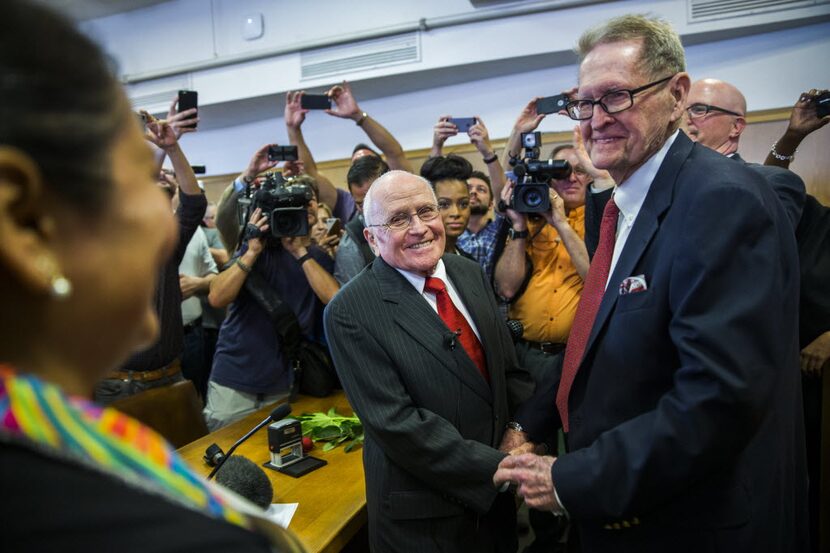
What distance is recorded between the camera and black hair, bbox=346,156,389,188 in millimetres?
3125

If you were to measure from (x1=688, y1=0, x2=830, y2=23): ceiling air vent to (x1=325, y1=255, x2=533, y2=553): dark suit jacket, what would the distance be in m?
3.91

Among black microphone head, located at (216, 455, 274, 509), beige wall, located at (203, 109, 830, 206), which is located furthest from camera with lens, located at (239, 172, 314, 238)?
beige wall, located at (203, 109, 830, 206)

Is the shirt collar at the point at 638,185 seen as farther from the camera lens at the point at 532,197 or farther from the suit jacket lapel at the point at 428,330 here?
the camera lens at the point at 532,197

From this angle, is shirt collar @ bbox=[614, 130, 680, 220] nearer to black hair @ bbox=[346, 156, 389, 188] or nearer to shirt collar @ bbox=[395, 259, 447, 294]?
shirt collar @ bbox=[395, 259, 447, 294]

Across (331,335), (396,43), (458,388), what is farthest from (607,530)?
(396,43)

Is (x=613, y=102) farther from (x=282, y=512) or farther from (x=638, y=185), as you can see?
(x=282, y=512)

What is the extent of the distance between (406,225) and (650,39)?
0.79 m

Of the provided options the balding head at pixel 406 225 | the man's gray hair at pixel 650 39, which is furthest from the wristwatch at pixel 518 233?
the man's gray hair at pixel 650 39

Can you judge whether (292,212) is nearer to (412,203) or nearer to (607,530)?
(412,203)

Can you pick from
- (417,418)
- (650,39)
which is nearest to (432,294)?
(417,418)

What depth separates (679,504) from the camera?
3.66 feet

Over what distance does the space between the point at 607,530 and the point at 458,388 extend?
0.50 meters

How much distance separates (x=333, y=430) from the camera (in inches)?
82.4

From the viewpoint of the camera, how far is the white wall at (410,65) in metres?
4.49
